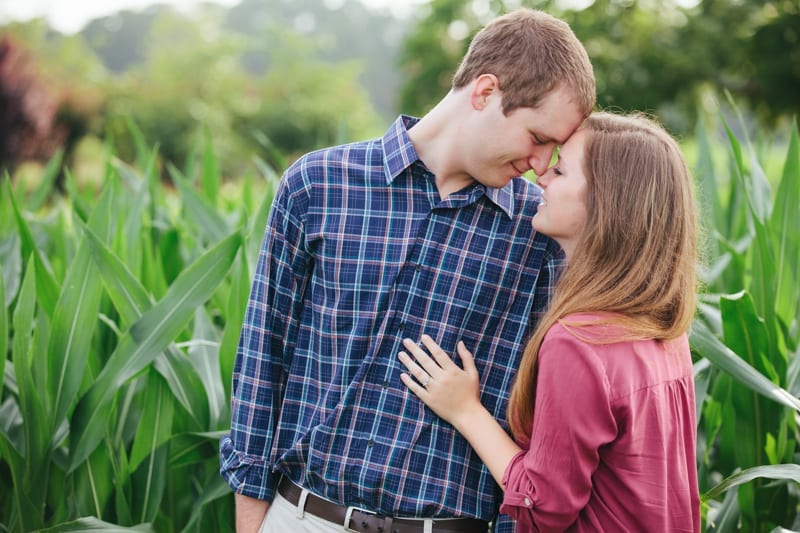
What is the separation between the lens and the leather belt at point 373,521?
4.00 feet

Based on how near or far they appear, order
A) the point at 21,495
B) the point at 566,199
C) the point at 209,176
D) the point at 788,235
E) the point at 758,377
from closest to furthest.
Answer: the point at 566,199
the point at 758,377
the point at 21,495
the point at 788,235
the point at 209,176

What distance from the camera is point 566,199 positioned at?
117cm

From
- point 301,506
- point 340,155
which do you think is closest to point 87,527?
point 301,506

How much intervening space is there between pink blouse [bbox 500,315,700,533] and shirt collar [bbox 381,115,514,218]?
10.6 inches

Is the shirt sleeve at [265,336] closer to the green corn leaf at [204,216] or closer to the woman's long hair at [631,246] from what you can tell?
the woman's long hair at [631,246]

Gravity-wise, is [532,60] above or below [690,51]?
below

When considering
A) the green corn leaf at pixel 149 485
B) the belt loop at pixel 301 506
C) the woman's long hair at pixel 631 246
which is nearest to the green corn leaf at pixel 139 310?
the green corn leaf at pixel 149 485

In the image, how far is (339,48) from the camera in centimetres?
4566

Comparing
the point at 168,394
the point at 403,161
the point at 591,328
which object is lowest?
the point at 168,394

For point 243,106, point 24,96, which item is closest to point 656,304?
point 24,96

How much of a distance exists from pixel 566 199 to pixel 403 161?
0.89ft

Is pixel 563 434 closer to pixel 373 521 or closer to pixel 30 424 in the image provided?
pixel 373 521

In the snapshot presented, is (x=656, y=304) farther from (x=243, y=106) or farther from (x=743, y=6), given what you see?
(x=243, y=106)

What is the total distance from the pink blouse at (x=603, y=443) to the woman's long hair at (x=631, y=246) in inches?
1.8
